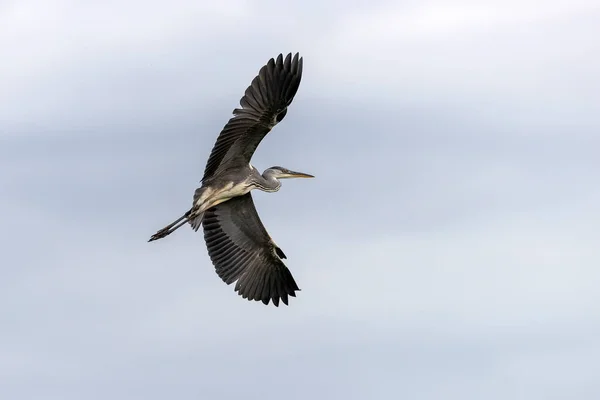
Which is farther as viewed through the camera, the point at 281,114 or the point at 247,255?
the point at 247,255

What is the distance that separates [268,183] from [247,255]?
5.76ft

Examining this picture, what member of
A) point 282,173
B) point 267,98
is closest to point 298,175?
point 282,173

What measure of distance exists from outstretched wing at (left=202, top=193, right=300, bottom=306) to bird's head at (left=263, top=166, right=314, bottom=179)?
71cm

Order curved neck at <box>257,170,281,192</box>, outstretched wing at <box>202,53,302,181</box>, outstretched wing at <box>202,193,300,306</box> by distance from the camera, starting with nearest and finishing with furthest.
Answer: outstretched wing at <box>202,53,302,181</box>, curved neck at <box>257,170,281,192</box>, outstretched wing at <box>202,193,300,306</box>

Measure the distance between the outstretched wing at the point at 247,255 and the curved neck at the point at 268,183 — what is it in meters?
0.54

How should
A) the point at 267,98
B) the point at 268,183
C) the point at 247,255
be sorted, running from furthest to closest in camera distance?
the point at 247,255, the point at 268,183, the point at 267,98

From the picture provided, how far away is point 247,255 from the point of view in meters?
30.6

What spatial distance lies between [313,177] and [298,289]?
2450mm

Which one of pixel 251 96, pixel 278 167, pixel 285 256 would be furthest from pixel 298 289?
pixel 251 96

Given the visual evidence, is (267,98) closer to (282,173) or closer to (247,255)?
(282,173)

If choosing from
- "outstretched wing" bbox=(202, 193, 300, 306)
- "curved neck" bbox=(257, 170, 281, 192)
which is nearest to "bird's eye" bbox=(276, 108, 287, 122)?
"curved neck" bbox=(257, 170, 281, 192)

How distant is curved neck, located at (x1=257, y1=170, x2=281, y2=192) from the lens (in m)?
29.8

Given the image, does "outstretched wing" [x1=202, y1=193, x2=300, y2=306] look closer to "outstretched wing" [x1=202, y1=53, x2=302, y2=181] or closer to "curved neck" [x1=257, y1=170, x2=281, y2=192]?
"curved neck" [x1=257, y1=170, x2=281, y2=192]

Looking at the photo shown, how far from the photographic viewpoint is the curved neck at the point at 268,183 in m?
29.8
